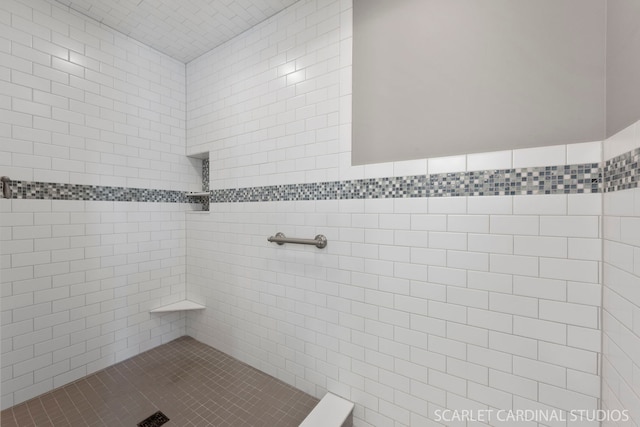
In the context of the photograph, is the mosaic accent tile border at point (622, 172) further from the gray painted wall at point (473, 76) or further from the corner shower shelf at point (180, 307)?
the corner shower shelf at point (180, 307)

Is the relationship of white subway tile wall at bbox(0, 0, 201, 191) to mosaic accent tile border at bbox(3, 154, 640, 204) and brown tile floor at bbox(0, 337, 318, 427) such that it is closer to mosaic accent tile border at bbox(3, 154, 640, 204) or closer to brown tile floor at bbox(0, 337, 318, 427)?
mosaic accent tile border at bbox(3, 154, 640, 204)

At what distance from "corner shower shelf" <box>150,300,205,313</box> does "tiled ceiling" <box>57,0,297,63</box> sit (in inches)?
95.4

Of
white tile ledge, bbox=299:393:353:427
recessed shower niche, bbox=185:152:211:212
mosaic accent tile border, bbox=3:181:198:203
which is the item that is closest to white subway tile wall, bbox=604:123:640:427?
white tile ledge, bbox=299:393:353:427

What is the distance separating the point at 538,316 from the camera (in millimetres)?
1049

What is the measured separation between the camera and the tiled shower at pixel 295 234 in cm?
100

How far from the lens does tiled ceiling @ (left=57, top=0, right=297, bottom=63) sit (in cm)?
179

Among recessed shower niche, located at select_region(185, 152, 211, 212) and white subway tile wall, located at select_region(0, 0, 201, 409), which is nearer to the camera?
white subway tile wall, located at select_region(0, 0, 201, 409)

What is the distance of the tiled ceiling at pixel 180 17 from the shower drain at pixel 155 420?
2.80 meters

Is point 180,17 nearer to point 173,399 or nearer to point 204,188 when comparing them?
point 204,188

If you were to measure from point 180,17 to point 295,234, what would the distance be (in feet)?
6.26

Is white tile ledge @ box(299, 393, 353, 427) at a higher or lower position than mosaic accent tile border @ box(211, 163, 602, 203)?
lower

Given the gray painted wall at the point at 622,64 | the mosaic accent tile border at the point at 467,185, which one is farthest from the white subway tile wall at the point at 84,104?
the gray painted wall at the point at 622,64

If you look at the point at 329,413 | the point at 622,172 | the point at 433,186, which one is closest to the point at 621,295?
the point at 622,172

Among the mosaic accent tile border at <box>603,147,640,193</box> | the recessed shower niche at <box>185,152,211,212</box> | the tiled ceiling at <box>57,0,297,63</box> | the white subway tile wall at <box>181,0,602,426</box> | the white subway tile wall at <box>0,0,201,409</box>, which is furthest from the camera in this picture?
the recessed shower niche at <box>185,152,211,212</box>
